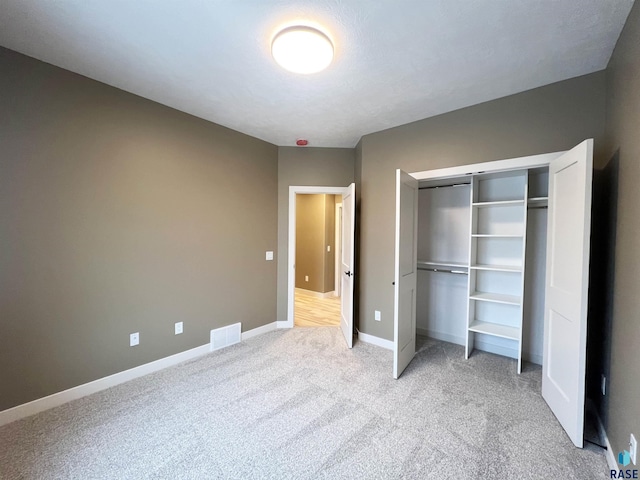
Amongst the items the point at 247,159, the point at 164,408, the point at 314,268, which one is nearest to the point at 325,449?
the point at 164,408

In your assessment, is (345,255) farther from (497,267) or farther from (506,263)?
(506,263)

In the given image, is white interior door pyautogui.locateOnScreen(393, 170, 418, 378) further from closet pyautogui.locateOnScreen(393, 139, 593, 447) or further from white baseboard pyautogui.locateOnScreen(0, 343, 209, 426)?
white baseboard pyautogui.locateOnScreen(0, 343, 209, 426)

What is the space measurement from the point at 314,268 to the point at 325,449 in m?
4.43

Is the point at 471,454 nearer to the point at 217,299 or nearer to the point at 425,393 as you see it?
the point at 425,393

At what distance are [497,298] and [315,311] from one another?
288cm

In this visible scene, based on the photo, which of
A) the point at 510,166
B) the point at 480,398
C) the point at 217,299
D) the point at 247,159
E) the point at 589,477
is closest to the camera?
the point at 589,477

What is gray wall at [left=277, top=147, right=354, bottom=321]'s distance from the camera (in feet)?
13.1

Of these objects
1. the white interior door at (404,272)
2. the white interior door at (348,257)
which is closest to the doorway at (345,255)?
the white interior door at (348,257)

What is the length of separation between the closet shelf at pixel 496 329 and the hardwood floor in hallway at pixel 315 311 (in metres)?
1.93

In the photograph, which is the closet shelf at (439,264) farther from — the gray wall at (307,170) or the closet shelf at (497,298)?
the gray wall at (307,170)

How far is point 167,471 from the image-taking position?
1.60m

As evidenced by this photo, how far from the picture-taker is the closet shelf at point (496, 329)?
2.87 metres

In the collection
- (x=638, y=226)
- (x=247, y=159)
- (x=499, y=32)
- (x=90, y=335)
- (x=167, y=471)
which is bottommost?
(x=167, y=471)

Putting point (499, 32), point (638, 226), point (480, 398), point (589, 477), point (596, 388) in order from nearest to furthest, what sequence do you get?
point (638, 226)
point (589, 477)
point (499, 32)
point (596, 388)
point (480, 398)
